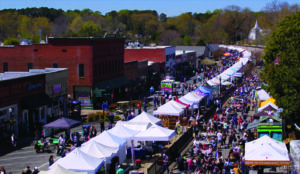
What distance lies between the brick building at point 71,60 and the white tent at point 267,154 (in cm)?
2823

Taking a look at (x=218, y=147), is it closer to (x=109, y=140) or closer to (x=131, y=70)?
(x=109, y=140)

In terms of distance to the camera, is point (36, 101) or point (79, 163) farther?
point (36, 101)

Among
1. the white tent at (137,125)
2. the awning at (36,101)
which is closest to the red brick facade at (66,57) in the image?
the awning at (36,101)

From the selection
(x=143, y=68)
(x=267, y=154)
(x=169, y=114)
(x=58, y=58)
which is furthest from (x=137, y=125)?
(x=143, y=68)

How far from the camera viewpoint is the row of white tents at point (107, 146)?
20.1 meters

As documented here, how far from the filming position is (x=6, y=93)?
3228 cm

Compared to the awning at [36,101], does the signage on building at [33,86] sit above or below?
above

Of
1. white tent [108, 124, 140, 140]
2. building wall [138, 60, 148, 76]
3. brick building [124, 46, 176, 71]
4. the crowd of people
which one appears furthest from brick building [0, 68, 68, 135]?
brick building [124, 46, 176, 71]

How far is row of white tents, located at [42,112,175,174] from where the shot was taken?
20.1m

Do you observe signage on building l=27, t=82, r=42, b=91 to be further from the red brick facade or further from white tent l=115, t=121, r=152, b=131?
the red brick facade

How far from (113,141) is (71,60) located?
25052 millimetres

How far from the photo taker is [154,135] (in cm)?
2697

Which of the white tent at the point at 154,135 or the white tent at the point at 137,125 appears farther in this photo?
the white tent at the point at 137,125

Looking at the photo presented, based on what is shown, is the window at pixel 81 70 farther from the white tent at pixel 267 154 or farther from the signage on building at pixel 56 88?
the white tent at pixel 267 154
